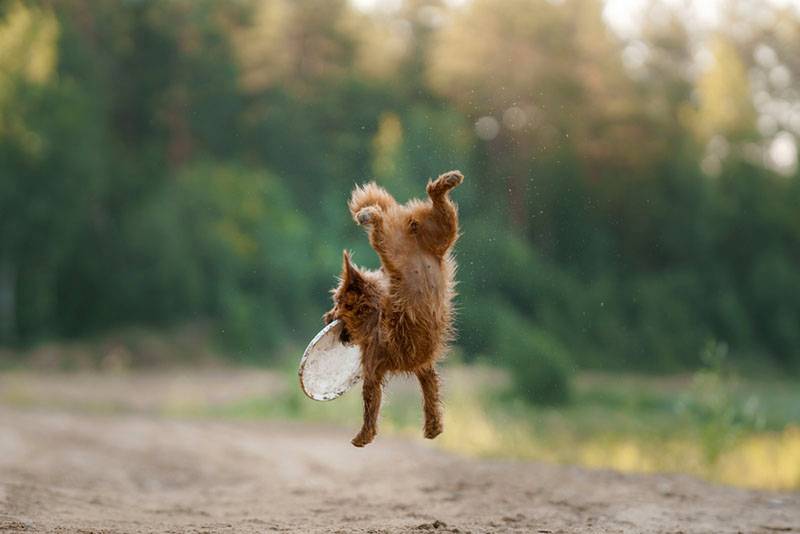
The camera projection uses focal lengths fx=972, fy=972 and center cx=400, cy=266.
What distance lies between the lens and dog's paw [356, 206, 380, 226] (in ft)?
14.1

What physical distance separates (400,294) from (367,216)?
0.40 meters

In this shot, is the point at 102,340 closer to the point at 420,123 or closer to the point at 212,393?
the point at 212,393

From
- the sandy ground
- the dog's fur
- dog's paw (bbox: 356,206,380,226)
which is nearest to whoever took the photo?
dog's paw (bbox: 356,206,380,226)

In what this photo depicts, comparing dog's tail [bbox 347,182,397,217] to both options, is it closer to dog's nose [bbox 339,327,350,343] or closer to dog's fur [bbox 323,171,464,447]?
dog's fur [bbox 323,171,464,447]

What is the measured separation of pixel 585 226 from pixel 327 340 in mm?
18400

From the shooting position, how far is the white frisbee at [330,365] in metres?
4.43

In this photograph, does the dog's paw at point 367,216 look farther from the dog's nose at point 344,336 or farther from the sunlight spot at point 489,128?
the sunlight spot at point 489,128

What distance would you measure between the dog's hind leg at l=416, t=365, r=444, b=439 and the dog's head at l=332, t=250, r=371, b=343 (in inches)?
16.4

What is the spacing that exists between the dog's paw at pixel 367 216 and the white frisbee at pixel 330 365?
20.1 inches

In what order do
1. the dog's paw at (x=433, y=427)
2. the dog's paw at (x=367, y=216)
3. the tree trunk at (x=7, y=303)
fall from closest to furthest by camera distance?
1. the dog's paw at (x=367, y=216)
2. the dog's paw at (x=433, y=427)
3. the tree trunk at (x=7, y=303)

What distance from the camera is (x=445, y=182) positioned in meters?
4.44

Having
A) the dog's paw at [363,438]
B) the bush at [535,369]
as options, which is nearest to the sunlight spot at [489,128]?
the bush at [535,369]

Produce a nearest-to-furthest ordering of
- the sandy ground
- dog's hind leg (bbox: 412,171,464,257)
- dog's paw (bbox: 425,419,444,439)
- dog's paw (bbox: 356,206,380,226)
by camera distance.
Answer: dog's paw (bbox: 356,206,380,226) → dog's hind leg (bbox: 412,171,464,257) → dog's paw (bbox: 425,419,444,439) → the sandy ground

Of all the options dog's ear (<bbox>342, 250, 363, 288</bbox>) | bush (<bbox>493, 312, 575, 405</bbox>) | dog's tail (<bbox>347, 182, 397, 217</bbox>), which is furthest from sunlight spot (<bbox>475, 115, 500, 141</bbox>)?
Answer: dog's ear (<bbox>342, 250, 363, 288</bbox>)
